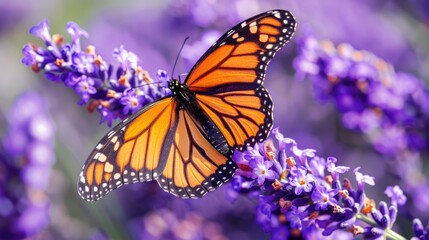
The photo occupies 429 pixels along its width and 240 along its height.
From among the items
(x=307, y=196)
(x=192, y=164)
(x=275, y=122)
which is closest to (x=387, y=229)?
(x=307, y=196)

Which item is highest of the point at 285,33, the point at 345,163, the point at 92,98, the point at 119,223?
the point at 285,33

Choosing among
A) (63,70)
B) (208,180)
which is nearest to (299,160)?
(208,180)

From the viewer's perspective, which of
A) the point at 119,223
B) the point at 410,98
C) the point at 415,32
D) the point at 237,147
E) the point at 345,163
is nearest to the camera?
the point at 237,147

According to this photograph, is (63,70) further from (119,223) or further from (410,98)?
(410,98)

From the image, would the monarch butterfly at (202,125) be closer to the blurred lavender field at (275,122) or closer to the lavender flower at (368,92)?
the blurred lavender field at (275,122)

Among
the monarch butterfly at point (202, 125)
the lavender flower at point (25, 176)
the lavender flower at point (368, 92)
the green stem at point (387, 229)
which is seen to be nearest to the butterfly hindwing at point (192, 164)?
the monarch butterfly at point (202, 125)

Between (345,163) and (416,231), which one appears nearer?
(416,231)

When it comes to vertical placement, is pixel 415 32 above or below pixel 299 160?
above
